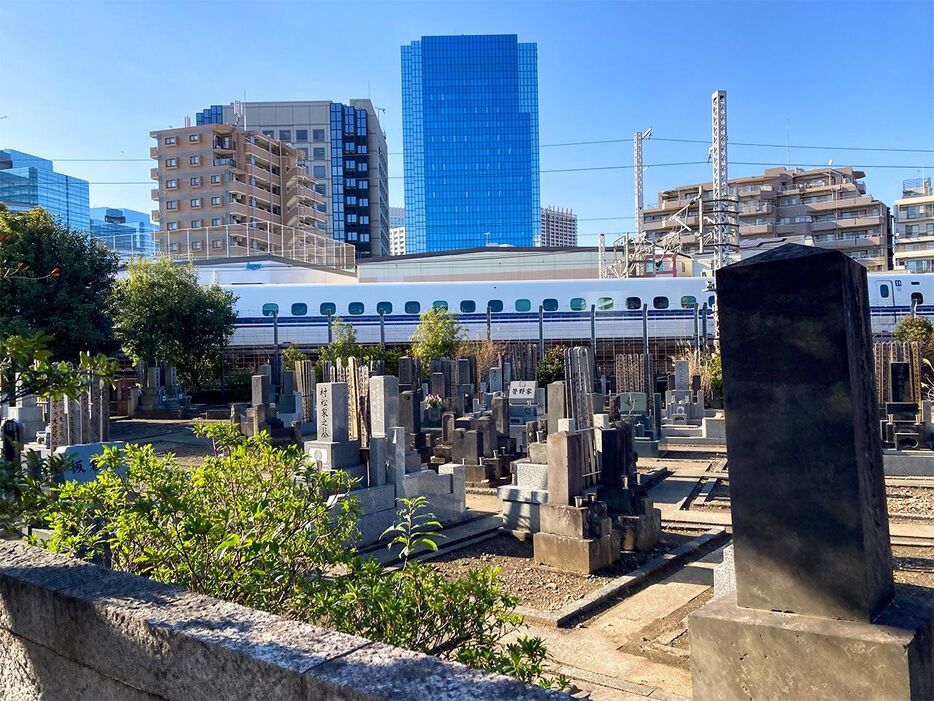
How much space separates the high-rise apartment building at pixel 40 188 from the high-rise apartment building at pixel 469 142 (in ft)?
187

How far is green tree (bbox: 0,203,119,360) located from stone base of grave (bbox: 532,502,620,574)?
1467 centimetres

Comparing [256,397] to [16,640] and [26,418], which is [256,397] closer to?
[26,418]

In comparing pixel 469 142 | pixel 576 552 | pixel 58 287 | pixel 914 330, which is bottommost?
pixel 576 552

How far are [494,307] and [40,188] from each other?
13965cm

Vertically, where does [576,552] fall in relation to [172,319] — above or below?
below

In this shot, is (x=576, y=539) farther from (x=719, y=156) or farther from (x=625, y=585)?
(x=719, y=156)

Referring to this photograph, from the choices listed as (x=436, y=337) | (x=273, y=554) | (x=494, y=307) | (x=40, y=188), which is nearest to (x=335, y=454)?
(x=273, y=554)

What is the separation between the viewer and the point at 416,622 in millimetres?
2738

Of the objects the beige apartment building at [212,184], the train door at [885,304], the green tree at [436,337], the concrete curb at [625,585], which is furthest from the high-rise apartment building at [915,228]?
the concrete curb at [625,585]

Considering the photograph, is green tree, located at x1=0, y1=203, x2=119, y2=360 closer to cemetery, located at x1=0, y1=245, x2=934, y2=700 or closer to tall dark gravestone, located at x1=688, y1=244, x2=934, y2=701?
cemetery, located at x1=0, y1=245, x2=934, y2=700

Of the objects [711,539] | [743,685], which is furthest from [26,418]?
[743,685]

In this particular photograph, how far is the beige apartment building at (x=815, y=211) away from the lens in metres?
64.1

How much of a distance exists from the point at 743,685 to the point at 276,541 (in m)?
1.74

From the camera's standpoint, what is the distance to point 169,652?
216cm
